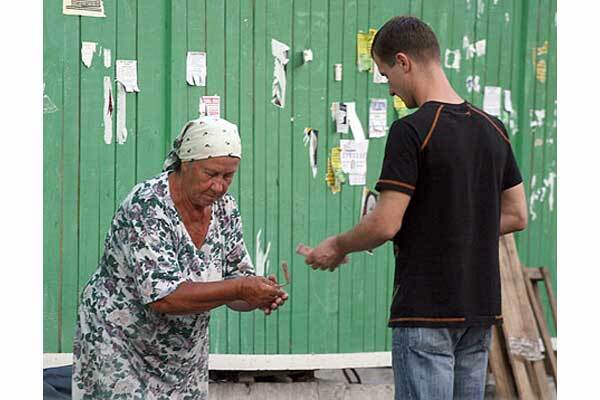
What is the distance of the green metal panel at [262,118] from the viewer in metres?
6.00

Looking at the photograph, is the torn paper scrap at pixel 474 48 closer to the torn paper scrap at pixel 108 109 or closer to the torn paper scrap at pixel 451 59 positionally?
the torn paper scrap at pixel 451 59

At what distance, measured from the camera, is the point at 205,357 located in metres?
3.63

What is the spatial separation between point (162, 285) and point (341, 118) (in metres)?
3.49

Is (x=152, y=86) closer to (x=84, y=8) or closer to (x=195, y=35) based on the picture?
(x=195, y=35)

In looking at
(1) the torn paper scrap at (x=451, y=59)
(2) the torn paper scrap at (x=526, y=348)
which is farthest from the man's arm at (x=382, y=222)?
(1) the torn paper scrap at (x=451, y=59)

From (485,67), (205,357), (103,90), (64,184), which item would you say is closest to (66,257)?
(64,184)

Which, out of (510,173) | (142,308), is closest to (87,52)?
(142,308)

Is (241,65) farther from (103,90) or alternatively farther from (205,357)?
(205,357)

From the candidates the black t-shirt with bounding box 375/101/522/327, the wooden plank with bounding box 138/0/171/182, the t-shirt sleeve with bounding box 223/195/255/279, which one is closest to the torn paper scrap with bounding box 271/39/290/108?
the wooden plank with bounding box 138/0/171/182

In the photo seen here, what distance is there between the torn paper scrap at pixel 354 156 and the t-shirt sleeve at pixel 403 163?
3.27 metres

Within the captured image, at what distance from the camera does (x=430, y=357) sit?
336 centimetres

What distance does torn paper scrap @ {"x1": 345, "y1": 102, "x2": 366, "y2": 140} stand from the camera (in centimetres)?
654

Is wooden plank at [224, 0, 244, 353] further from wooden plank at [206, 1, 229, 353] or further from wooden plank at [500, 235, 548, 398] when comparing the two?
wooden plank at [500, 235, 548, 398]

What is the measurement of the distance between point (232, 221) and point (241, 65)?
2.82 metres
